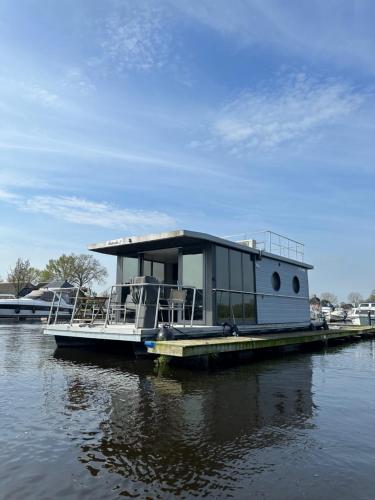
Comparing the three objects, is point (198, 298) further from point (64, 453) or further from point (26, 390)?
point (64, 453)

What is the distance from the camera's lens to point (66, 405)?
676 centimetres

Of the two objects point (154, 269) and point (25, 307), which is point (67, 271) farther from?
point (154, 269)

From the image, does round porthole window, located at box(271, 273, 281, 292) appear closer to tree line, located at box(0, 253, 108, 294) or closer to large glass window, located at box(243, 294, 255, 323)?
large glass window, located at box(243, 294, 255, 323)

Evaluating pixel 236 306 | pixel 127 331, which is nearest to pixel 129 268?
pixel 236 306

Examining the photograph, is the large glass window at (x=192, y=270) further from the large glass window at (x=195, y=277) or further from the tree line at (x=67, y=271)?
the tree line at (x=67, y=271)

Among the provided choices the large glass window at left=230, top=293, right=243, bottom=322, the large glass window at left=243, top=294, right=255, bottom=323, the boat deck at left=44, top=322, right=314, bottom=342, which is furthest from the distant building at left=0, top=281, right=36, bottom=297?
the large glass window at left=230, top=293, right=243, bottom=322

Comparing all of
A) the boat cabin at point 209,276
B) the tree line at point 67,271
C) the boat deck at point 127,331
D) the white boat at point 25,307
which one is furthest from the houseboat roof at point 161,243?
the tree line at point 67,271

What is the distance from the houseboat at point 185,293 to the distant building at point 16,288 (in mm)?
49016

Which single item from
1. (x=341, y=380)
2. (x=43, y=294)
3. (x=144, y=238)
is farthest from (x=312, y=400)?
(x=43, y=294)

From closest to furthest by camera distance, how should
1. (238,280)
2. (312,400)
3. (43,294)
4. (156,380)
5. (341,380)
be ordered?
(312,400) → (156,380) → (341,380) → (238,280) → (43,294)

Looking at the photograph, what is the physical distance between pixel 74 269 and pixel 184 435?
195ft

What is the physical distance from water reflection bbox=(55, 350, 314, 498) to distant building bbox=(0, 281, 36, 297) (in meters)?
55.0

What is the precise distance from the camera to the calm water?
4078 mm

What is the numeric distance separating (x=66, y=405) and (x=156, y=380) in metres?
2.62
